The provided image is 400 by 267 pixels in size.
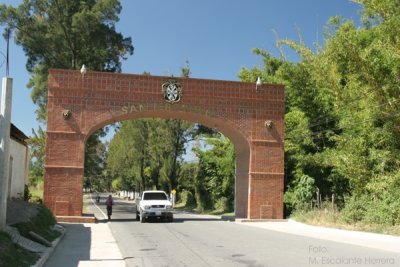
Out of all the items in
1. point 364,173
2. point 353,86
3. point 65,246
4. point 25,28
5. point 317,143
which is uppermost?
point 25,28

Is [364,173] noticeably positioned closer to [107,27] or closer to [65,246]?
[65,246]

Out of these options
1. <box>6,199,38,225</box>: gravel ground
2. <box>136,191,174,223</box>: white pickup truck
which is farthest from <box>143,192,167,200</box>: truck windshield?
<box>6,199,38,225</box>: gravel ground

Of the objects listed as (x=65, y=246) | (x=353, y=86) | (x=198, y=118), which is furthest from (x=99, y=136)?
(x=65, y=246)

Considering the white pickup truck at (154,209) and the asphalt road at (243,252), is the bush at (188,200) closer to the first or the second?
the white pickup truck at (154,209)

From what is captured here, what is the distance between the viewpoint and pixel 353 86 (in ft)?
83.7

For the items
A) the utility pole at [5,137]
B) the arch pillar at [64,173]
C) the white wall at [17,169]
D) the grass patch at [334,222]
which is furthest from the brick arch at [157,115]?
the utility pole at [5,137]

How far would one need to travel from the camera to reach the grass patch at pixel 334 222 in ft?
66.9

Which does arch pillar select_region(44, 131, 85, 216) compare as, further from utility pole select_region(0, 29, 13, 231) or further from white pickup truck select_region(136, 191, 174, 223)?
utility pole select_region(0, 29, 13, 231)

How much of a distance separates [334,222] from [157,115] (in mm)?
12219

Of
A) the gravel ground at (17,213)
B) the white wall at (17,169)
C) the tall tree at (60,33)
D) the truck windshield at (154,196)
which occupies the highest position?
the tall tree at (60,33)

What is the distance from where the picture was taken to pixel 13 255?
36.1 feet

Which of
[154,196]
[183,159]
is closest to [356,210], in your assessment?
[154,196]

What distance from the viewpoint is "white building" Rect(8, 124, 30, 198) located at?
2158 cm

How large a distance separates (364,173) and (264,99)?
799cm
